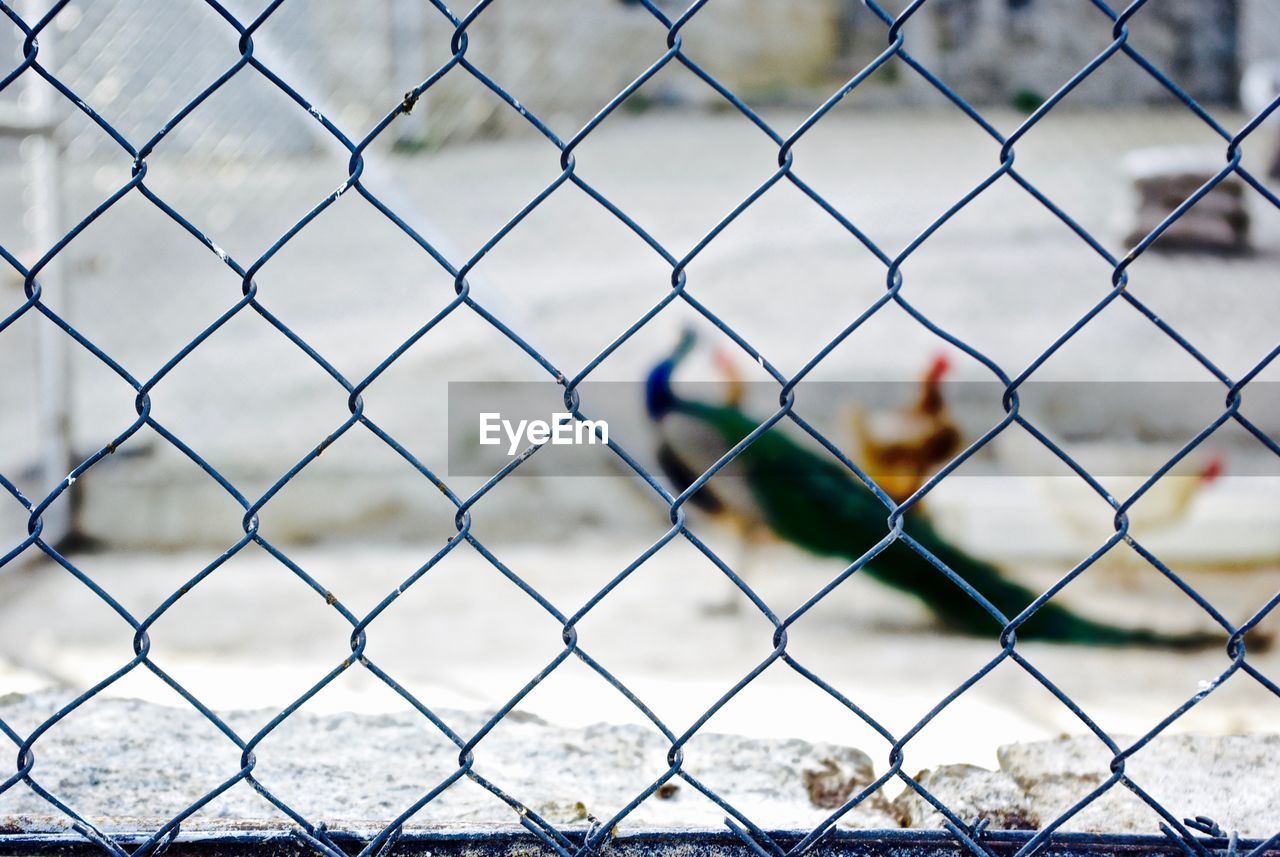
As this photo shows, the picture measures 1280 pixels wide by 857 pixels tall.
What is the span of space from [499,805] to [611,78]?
8.77 m

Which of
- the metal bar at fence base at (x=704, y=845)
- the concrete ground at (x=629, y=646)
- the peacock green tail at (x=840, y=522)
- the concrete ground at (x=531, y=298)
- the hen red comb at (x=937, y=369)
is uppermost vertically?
the concrete ground at (x=531, y=298)

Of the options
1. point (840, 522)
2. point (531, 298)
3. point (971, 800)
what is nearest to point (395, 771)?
point (971, 800)

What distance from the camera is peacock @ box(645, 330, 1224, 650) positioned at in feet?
14.3

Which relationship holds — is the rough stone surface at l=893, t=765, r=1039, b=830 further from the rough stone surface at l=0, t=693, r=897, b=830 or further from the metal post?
the metal post

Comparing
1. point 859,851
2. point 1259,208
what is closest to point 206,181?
point 859,851

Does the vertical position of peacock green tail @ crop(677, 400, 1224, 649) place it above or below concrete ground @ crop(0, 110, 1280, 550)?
below

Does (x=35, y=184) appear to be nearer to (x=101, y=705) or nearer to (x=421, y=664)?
(x=421, y=664)

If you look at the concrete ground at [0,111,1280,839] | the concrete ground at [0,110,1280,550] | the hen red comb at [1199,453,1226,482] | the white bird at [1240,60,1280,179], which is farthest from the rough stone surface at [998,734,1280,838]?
the white bird at [1240,60,1280,179]

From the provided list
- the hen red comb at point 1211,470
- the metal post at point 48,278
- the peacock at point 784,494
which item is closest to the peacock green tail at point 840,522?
the peacock at point 784,494

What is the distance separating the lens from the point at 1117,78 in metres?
8.70

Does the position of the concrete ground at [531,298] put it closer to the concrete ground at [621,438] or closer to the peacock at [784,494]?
the concrete ground at [621,438]

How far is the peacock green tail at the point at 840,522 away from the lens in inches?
168

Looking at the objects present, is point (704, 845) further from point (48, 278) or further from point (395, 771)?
point (48, 278)

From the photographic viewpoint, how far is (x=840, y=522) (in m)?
4.57
